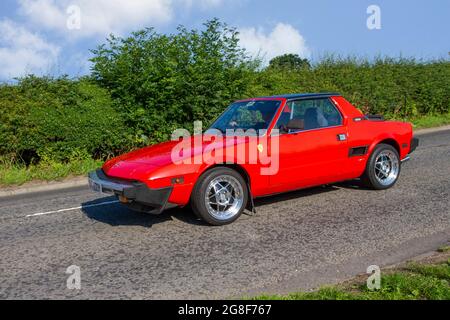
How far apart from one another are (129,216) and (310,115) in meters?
2.94

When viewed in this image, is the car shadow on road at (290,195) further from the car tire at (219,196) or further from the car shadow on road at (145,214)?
the car tire at (219,196)

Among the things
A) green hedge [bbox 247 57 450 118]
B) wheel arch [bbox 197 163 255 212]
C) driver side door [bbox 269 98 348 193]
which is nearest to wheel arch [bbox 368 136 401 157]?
driver side door [bbox 269 98 348 193]

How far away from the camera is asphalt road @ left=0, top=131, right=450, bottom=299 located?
14.3 feet

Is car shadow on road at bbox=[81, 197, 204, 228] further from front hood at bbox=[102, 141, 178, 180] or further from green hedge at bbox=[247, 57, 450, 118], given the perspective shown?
green hedge at bbox=[247, 57, 450, 118]

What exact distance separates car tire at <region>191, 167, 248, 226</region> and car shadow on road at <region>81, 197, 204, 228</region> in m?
0.34

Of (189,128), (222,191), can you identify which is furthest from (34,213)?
(189,128)

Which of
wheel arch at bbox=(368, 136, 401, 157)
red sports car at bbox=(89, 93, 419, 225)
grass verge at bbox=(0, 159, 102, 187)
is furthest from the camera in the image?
grass verge at bbox=(0, 159, 102, 187)

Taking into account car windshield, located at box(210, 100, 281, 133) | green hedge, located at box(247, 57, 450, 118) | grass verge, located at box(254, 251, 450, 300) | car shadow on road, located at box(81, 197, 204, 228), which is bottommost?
grass verge, located at box(254, 251, 450, 300)

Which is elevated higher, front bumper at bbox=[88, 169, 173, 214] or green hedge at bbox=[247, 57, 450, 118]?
green hedge at bbox=[247, 57, 450, 118]

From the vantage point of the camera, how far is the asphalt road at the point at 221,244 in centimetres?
435

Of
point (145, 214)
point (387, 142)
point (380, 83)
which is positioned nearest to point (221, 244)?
point (145, 214)

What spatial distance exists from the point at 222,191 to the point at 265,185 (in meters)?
0.65

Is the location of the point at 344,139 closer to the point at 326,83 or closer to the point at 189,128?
the point at 189,128

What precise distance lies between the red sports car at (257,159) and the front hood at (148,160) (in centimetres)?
1
